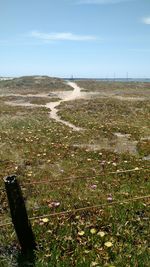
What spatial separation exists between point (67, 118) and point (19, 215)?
29534 millimetres

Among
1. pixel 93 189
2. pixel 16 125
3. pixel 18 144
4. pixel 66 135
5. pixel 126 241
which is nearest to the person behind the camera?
pixel 126 241

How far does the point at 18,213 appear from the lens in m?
7.70

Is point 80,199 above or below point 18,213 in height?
below

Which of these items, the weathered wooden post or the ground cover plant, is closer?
the weathered wooden post

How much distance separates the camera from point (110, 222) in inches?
401

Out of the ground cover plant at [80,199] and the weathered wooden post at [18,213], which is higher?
the weathered wooden post at [18,213]

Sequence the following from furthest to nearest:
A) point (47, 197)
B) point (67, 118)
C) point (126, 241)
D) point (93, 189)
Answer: point (67, 118)
point (93, 189)
point (47, 197)
point (126, 241)

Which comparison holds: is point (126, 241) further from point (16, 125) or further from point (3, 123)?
point (3, 123)

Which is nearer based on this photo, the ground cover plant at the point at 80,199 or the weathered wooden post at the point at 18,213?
the weathered wooden post at the point at 18,213

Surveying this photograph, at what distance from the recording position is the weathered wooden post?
7375 millimetres

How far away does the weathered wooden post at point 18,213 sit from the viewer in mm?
7375

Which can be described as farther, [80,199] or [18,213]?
[80,199]

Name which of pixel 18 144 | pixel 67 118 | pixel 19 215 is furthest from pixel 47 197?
pixel 67 118

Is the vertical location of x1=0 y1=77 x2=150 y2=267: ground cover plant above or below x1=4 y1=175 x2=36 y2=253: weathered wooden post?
below
